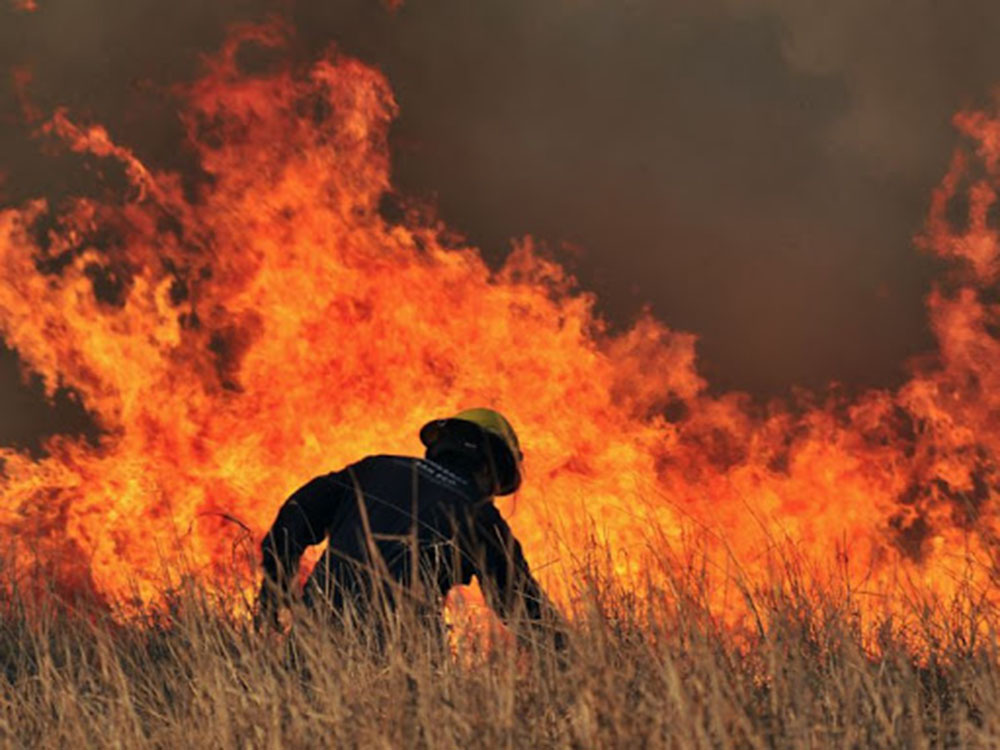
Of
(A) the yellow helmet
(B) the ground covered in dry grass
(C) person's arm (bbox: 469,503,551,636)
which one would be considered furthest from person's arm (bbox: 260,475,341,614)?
(B) the ground covered in dry grass

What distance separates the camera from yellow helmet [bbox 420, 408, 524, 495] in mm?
6230

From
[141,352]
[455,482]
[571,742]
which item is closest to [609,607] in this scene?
[455,482]

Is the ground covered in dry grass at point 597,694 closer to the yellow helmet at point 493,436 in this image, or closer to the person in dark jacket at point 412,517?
the person in dark jacket at point 412,517

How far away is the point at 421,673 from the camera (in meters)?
3.96

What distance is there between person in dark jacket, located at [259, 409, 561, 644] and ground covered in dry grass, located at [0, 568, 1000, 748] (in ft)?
1.70

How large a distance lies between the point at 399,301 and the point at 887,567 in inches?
412

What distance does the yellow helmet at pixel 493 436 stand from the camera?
6.23 meters

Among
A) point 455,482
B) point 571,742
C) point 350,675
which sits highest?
point 455,482

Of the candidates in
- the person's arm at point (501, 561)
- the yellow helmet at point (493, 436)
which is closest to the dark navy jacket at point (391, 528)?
the person's arm at point (501, 561)

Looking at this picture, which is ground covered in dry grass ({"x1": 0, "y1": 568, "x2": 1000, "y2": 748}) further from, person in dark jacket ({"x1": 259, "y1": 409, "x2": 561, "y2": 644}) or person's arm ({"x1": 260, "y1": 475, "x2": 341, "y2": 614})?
person's arm ({"x1": 260, "y1": 475, "x2": 341, "y2": 614})

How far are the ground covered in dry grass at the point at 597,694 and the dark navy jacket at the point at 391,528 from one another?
53 centimetres

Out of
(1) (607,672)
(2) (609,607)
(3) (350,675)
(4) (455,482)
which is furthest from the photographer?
(4) (455,482)

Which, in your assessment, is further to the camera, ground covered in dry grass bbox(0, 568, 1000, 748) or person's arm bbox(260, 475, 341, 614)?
person's arm bbox(260, 475, 341, 614)

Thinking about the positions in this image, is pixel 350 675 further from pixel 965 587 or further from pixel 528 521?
pixel 528 521
